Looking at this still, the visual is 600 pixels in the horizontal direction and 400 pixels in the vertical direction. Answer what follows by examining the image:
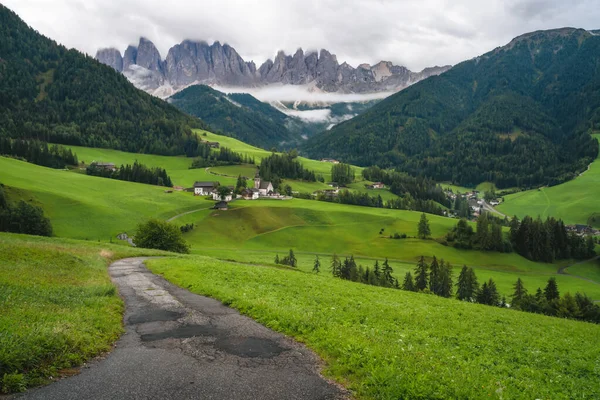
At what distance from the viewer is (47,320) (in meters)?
14.4

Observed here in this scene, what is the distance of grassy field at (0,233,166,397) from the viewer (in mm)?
10914

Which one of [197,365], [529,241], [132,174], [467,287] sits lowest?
[467,287]

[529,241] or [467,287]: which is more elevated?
[529,241]

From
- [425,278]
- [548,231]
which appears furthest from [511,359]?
[548,231]

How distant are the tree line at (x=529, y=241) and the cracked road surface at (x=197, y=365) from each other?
13555 cm

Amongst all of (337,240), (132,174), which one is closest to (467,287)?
(337,240)

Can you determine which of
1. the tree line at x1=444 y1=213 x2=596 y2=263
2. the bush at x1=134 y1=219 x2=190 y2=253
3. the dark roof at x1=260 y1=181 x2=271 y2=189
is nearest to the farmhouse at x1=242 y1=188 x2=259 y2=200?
the dark roof at x1=260 y1=181 x2=271 y2=189

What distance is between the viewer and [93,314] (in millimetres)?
17172

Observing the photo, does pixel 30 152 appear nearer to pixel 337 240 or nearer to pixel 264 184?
pixel 264 184

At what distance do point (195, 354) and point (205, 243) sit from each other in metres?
106

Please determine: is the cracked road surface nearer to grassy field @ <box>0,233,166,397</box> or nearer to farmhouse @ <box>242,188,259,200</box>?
grassy field @ <box>0,233,166,397</box>

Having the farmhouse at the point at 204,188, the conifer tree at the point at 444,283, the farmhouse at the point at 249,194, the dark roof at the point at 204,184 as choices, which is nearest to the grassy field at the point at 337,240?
the conifer tree at the point at 444,283

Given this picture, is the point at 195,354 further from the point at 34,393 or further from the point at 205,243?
the point at 205,243

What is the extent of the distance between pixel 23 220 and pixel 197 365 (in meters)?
99.2
